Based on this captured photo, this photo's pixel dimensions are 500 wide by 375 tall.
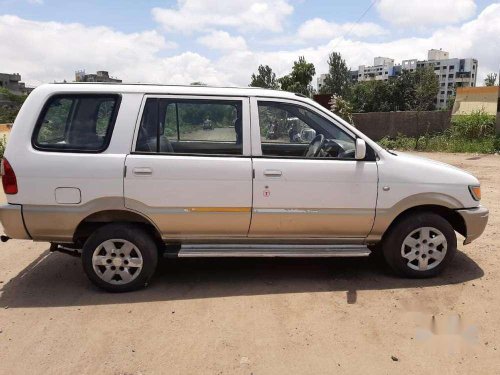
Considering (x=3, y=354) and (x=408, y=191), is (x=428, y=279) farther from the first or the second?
(x=3, y=354)

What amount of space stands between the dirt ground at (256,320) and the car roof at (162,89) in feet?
6.30

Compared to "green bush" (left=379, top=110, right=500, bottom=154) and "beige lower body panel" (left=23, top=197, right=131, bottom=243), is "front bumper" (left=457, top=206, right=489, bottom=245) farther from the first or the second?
"green bush" (left=379, top=110, right=500, bottom=154)

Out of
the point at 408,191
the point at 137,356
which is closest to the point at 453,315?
the point at 408,191

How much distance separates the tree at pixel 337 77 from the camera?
64812 millimetres

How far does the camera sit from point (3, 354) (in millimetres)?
3125

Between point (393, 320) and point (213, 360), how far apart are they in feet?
5.17

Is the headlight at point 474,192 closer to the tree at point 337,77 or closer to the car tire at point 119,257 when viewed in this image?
the car tire at point 119,257

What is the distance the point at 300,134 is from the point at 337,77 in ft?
211

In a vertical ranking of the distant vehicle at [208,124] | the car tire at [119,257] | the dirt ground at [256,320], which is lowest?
the dirt ground at [256,320]

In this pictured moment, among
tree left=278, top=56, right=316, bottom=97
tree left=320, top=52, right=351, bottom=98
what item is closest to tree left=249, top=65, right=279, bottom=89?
tree left=320, top=52, right=351, bottom=98

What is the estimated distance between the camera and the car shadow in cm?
407

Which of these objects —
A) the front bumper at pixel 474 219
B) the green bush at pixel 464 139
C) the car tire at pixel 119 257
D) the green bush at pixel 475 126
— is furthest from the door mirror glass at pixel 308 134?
the green bush at pixel 475 126

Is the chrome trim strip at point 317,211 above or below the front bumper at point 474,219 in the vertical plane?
above

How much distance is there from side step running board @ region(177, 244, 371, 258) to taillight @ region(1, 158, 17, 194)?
1.62 meters
